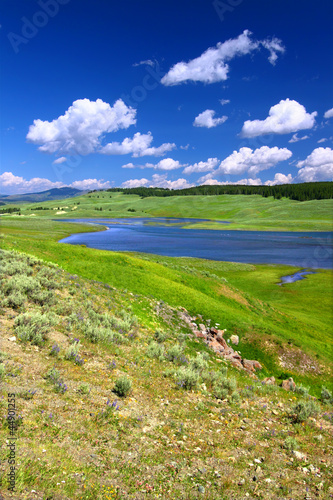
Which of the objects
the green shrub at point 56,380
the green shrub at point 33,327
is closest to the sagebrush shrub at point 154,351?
the green shrub at point 33,327

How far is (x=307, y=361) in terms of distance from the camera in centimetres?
2102

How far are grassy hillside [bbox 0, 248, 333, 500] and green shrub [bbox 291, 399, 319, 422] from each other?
40 mm

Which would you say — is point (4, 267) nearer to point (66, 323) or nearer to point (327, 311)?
point (66, 323)

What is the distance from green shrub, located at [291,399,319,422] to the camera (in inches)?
388

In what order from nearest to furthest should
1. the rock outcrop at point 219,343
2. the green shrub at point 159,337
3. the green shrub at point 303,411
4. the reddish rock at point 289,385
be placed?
the green shrub at point 303,411 → the reddish rock at point 289,385 → the green shrub at point 159,337 → the rock outcrop at point 219,343

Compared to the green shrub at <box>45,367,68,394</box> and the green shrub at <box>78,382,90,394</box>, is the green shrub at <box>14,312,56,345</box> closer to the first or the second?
the green shrub at <box>45,367,68,394</box>

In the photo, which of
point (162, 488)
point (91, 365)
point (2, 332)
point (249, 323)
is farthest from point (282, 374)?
point (2, 332)

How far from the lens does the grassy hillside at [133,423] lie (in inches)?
230

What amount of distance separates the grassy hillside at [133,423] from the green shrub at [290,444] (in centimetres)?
3

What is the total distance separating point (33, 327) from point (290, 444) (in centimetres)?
958

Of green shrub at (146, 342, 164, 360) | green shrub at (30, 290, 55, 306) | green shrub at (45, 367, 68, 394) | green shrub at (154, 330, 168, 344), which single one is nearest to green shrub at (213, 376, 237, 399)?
green shrub at (146, 342, 164, 360)

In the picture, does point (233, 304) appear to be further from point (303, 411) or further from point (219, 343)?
point (303, 411)

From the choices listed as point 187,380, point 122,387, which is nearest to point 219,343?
point 187,380

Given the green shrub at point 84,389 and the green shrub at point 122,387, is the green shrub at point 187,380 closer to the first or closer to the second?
the green shrub at point 122,387
